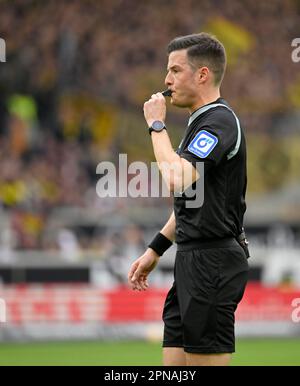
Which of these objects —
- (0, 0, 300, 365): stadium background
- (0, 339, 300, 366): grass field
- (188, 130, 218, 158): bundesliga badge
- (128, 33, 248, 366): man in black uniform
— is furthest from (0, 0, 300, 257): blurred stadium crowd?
(188, 130, 218, 158): bundesliga badge

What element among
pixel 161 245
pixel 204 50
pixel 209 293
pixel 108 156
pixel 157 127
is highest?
pixel 108 156

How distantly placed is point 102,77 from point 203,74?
14.4 m

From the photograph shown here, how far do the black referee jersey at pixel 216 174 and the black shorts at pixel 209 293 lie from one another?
0.35ft

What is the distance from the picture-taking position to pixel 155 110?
17.2 ft

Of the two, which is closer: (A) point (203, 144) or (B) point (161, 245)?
(A) point (203, 144)

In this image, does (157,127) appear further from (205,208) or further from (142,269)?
(142,269)

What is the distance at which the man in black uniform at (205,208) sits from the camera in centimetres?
509

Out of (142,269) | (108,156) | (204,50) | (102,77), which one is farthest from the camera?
(102,77)

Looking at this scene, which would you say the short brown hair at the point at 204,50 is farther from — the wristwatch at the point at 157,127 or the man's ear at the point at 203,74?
the wristwatch at the point at 157,127

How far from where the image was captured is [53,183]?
698 inches

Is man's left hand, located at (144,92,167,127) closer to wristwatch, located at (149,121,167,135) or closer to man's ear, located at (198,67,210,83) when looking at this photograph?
wristwatch, located at (149,121,167,135)

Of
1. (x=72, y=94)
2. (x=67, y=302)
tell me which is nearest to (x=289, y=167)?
(x=72, y=94)

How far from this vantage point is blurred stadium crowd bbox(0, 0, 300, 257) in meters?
17.9

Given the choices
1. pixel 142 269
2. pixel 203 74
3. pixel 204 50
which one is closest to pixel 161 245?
pixel 142 269
